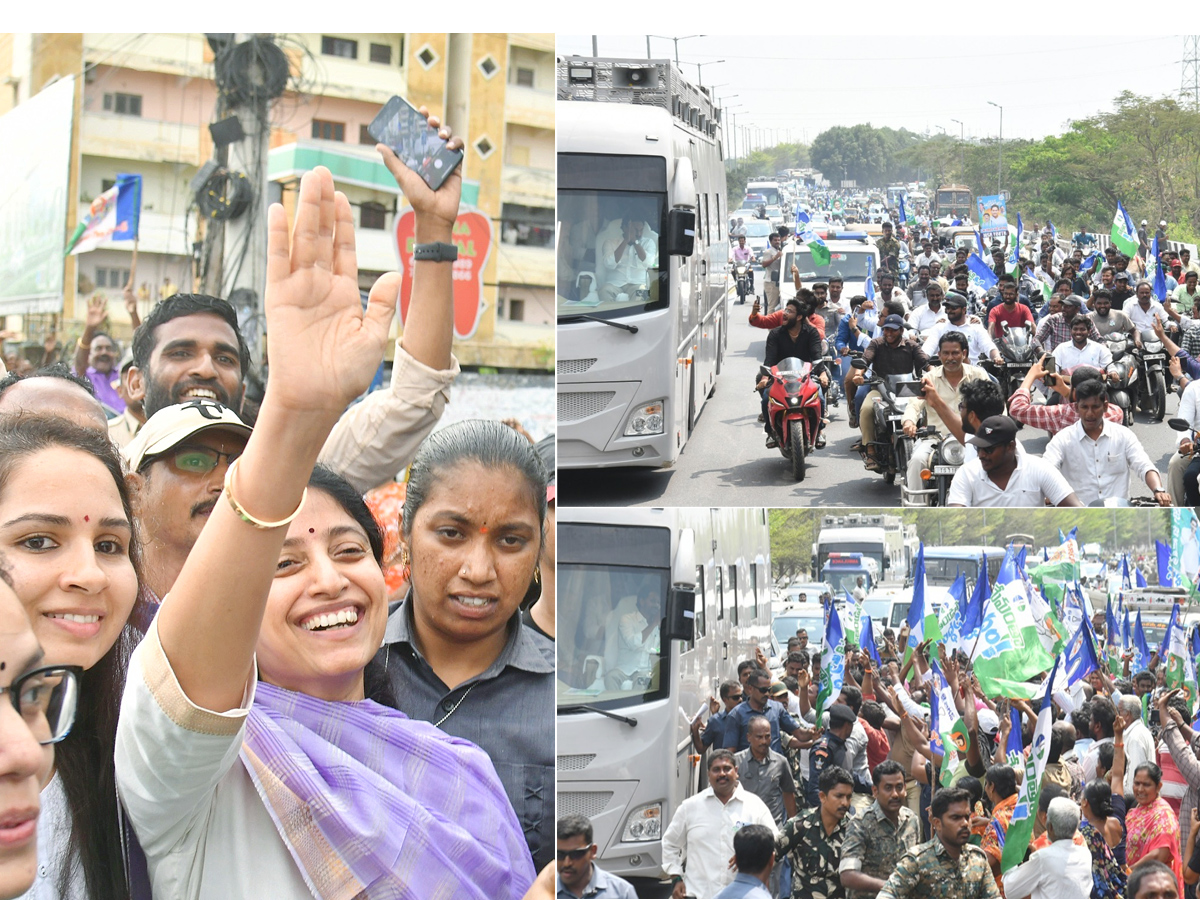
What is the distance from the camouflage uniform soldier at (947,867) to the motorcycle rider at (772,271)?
10.7 ft

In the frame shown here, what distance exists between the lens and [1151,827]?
5.22 m

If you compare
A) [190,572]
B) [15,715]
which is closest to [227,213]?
[15,715]

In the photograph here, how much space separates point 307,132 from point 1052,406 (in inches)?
139

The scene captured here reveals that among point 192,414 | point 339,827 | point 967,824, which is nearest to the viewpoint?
point 339,827

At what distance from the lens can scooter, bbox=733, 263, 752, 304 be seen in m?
8.58

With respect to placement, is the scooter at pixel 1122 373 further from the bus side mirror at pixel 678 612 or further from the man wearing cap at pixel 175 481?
the man wearing cap at pixel 175 481

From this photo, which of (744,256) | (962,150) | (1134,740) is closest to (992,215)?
(962,150)

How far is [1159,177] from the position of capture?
565 cm

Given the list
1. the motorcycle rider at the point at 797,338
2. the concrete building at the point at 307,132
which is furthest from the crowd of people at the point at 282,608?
the motorcycle rider at the point at 797,338

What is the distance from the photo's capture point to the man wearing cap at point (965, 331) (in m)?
6.34

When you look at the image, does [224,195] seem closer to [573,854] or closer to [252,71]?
[252,71]

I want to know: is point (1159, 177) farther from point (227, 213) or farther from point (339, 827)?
point (339, 827)

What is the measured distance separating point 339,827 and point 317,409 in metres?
1.12

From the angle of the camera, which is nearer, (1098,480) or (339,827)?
(339,827)
